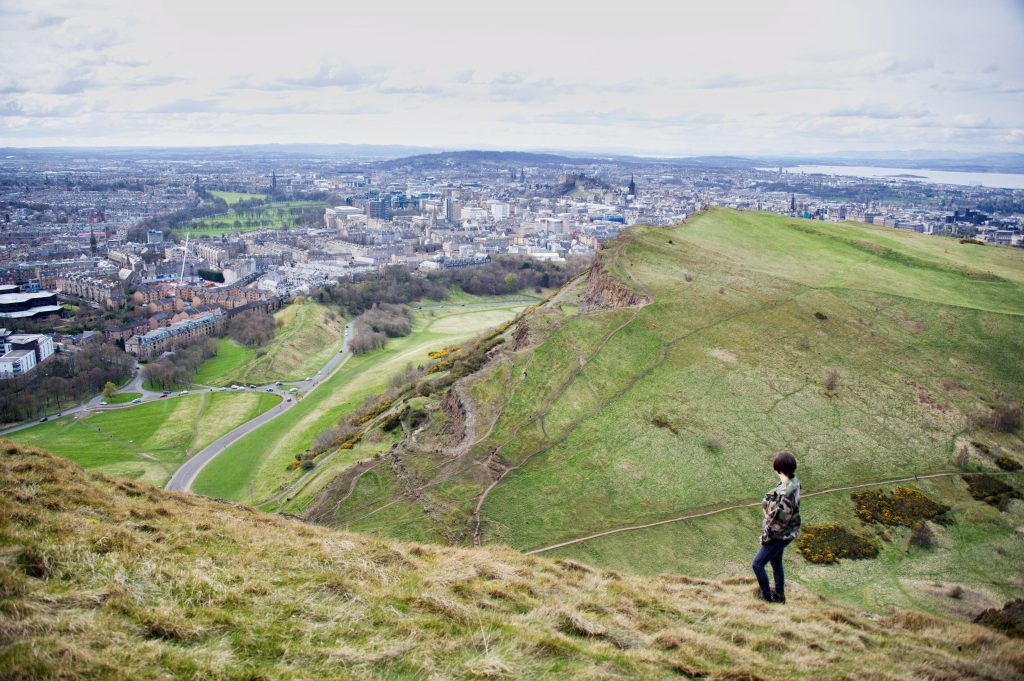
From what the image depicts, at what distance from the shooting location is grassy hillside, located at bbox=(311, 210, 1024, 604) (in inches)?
1171

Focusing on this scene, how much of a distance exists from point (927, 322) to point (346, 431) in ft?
138

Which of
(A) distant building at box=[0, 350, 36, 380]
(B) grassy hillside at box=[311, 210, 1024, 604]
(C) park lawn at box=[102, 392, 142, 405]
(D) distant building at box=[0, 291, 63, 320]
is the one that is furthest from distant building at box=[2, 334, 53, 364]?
(B) grassy hillside at box=[311, 210, 1024, 604]

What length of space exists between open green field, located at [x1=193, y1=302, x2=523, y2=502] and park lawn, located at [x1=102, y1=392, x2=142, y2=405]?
18.4 m

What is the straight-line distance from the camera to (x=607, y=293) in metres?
49.9

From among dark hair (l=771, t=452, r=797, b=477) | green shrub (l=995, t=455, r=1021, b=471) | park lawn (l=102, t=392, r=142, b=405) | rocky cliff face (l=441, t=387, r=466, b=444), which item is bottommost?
park lawn (l=102, t=392, r=142, b=405)

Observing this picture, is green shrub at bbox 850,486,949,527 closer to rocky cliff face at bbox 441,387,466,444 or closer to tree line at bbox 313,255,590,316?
rocky cliff face at bbox 441,387,466,444

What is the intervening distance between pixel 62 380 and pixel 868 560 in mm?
73370

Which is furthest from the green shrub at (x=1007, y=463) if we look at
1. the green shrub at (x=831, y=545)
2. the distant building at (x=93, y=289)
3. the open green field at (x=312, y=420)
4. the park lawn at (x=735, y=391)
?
the distant building at (x=93, y=289)

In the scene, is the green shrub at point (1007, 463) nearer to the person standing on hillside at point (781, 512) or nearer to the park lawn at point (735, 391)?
the park lawn at point (735, 391)

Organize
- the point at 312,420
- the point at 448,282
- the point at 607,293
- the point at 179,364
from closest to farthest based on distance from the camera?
the point at 607,293, the point at 312,420, the point at 179,364, the point at 448,282

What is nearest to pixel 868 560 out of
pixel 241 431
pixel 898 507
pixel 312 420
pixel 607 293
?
pixel 898 507

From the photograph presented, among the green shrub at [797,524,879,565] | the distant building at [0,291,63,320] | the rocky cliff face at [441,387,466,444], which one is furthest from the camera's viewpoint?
the distant building at [0,291,63,320]

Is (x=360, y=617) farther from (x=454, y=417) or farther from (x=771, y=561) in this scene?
(x=454, y=417)

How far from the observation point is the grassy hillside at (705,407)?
29.7 meters
